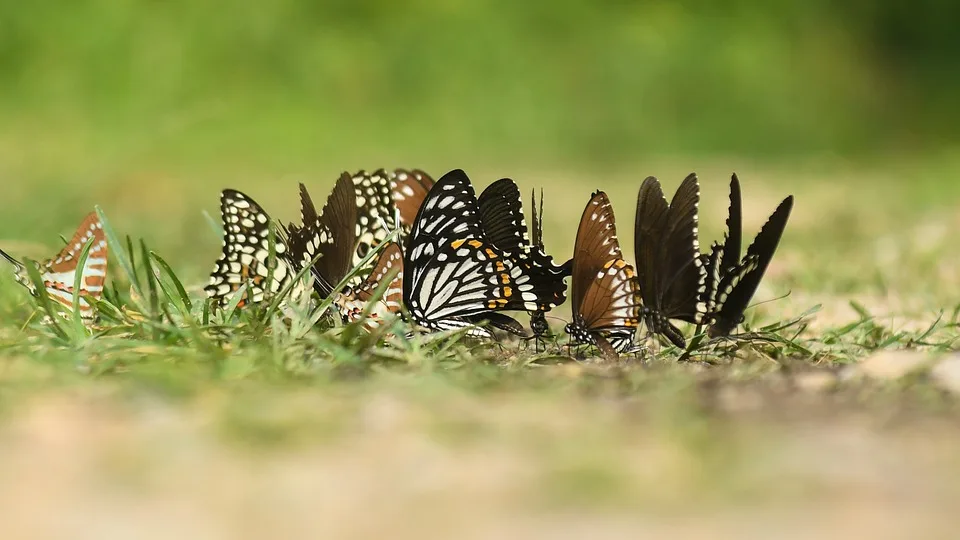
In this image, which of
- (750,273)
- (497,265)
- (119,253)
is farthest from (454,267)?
(119,253)

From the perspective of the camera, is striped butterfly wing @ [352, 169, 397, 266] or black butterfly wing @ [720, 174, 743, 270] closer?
black butterfly wing @ [720, 174, 743, 270]

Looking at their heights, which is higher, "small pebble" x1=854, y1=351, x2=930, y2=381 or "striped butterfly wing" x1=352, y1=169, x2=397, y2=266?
"striped butterfly wing" x1=352, y1=169, x2=397, y2=266

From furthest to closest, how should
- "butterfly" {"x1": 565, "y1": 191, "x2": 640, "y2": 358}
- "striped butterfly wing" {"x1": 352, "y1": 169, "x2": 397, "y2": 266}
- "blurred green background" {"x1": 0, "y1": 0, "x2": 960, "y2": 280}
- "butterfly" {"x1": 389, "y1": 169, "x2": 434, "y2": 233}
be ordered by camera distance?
"blurred green background" {"x1": 0, "y1": 0, "x2": 960, "y2": 280}
"butterfly" {"x1": 389, "y1": 169, "x2": 434, "y2": 233}
"striped butterfly wing" {"x1": 352, "y1": 169, "x2": 397, "y2": 266}
"butterfly" {"x1": 565, "y1": 191, "x2": 640, "y2": 358}

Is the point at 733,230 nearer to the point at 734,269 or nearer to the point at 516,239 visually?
the point at 734,269

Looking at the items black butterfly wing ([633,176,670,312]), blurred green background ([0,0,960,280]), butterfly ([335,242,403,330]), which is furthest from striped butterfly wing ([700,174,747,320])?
blurred green background ([0,0,960,280])

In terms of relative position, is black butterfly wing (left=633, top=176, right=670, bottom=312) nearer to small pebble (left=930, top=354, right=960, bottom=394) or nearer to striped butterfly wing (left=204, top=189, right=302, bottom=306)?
small pebble (left=930, top=354, right=960, bottom=394)

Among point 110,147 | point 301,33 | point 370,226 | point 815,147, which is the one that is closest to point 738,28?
point 815,147
